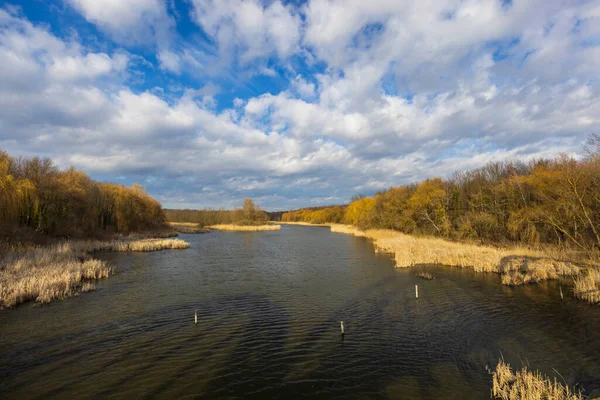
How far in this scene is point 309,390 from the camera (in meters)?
7.14

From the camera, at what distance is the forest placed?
2125 centimetres

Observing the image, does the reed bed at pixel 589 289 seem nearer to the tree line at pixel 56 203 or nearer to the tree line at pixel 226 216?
the tree line at pixel 56 203

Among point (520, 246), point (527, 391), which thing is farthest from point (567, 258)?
point (527, 391)

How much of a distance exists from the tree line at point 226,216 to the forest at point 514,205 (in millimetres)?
52366

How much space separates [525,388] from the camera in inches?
275

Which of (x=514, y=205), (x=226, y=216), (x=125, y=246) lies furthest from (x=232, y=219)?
(x=514, y=205)

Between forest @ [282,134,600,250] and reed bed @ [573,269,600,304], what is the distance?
21.2ft

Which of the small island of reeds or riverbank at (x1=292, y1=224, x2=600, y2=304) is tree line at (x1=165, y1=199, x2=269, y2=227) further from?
riverbank at (x1=292, y1=224, x2=600, y2=304)

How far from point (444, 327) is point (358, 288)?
6284 mm

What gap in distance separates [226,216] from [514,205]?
296ft

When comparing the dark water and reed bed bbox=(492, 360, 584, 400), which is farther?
the dark water

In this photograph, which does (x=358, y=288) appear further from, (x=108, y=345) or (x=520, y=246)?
(x=520, y=246)

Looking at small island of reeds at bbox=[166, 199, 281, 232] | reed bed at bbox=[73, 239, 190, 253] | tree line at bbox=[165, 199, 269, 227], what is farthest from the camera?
tree line at bbox=[165, 199, 269, 227]

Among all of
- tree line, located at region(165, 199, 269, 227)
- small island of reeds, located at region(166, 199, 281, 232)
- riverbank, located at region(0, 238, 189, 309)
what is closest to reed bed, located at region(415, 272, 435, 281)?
riverbank, located at region(0, 238, 189, 309)
